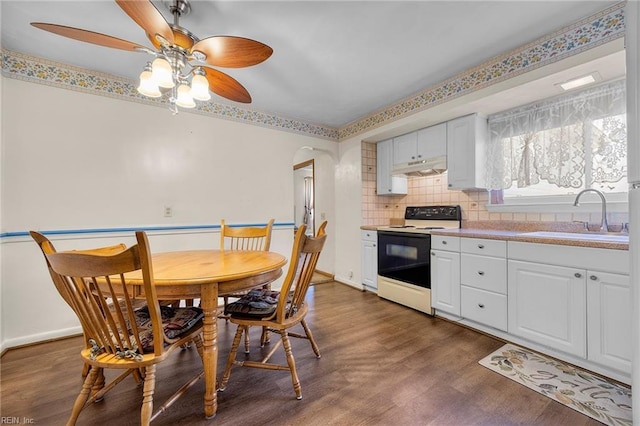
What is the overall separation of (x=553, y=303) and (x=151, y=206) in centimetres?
348

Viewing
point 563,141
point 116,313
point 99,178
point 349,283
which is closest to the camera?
point 116,313

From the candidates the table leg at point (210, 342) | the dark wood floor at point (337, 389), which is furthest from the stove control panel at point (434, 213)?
the table leg at point (210, 342)

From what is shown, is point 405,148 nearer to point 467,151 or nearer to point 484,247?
point 467,151

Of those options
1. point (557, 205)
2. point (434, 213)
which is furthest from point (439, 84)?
point (557, 205)

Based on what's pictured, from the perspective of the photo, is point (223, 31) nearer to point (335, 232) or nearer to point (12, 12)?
point (12, 12)

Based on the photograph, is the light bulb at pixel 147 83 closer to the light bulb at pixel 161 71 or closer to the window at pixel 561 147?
the light bulb at pixel 161 71

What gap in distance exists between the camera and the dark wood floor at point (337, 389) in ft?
4.45

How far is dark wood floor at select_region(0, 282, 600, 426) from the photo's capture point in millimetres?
1356

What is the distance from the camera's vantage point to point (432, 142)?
115 inches

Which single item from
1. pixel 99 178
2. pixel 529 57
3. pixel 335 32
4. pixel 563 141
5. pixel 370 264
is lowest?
pixel 370 264

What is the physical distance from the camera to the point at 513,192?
8.41 ft

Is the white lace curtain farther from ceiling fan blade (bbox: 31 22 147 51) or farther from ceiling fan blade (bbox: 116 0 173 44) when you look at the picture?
ceiling fan blade (bbox: 31 22 147 51)

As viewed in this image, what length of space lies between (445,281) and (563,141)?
1.52m

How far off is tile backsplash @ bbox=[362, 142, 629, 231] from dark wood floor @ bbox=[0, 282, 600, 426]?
1.16 meters
